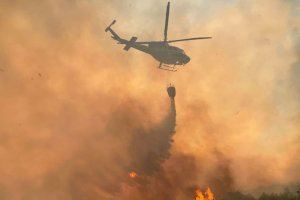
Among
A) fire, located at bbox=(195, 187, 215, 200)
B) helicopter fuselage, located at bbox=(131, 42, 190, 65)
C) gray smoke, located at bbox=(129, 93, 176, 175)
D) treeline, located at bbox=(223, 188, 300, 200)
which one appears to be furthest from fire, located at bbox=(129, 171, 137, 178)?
treeline, located at bbox=(223, 188, 300, 200)

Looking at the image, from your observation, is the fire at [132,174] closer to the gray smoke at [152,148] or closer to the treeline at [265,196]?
the gray smoke at [152,148]

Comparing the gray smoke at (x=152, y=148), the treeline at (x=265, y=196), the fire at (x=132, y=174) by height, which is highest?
the treeline at (x=265, y=196)

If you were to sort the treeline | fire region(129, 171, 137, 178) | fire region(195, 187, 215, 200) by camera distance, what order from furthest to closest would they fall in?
the treeline → fire region(195, 187, 215, 200) → fire region(129, 171, 137, 178)

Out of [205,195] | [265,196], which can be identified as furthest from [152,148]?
[265,196]

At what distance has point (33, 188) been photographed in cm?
5759

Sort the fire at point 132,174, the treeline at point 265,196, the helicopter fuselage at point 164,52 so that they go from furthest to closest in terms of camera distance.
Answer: the treeline at point 265,196, the fire at point 132,174, the helicopter fuselage at point 164,52

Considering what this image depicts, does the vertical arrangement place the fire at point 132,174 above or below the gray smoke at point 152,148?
below

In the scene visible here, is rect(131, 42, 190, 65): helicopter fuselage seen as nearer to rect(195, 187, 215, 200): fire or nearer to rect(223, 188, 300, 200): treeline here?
rect(195, 187, 215, 200): fire

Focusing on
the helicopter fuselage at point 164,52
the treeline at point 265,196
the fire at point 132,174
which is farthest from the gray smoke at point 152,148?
the treeline at point 265,196

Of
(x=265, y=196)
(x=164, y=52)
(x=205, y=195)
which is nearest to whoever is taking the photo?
(x=164, y=52)

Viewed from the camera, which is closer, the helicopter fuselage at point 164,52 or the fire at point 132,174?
the helicopter fuselage at point 164,52

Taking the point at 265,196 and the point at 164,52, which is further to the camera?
the point at 265,196

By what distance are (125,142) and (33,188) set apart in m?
16.0

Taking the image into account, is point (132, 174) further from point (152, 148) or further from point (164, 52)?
point (164, 52)
